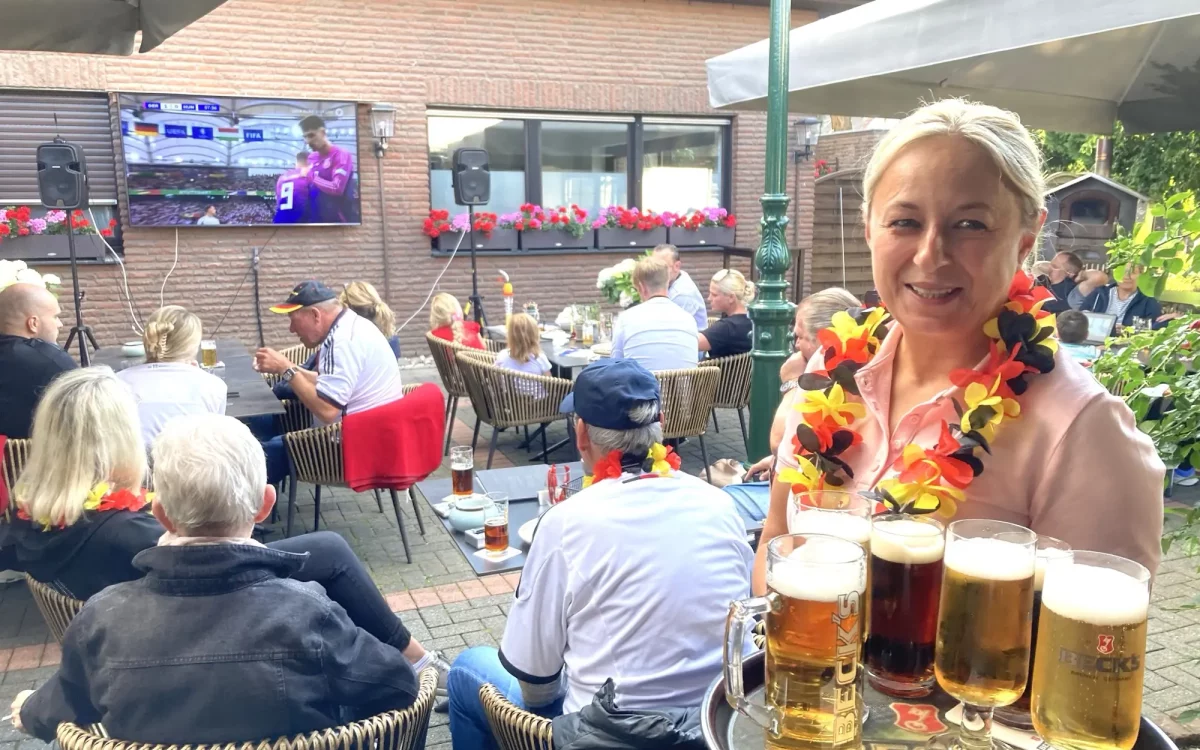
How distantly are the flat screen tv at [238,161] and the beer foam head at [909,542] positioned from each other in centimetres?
984

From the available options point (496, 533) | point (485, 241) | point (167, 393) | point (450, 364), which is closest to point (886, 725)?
point (496, 533)

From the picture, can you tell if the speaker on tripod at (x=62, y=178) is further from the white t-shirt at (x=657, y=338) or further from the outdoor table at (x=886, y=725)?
the outdoor table at (x=886, y=725)

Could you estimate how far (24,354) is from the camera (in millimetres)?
3992

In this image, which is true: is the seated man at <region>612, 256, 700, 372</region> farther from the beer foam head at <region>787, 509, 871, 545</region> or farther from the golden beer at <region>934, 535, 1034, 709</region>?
the golden beer at <region>934, 535, 1034, 709</region>

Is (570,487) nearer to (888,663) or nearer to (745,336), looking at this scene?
(888,663)

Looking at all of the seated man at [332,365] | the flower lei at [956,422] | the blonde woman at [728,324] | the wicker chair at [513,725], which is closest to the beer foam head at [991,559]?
the flower lei at [956,422]

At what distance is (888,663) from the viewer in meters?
1.10

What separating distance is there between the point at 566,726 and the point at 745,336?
193 inches

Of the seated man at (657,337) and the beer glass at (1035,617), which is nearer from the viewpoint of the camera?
the beer glass at (1035,617)

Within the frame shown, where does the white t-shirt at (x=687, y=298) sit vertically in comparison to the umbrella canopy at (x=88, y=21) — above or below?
below

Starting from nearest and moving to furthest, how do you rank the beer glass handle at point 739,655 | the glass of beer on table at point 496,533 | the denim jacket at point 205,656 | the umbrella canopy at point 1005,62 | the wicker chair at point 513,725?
1. the beer glass handle at point 739,655
2. the denim jacket at point 205,656
3. the wicker chair at point 513,725
4. the umbrella canopy at point 1005,62
5. the glass of beer on table at point 496,533

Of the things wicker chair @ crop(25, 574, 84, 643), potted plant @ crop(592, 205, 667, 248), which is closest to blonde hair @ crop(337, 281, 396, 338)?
wicker chair @ crop(25, 574, 84, 643)

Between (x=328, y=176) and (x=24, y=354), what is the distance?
250 inches

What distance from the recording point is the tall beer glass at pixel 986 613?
0.94 m
